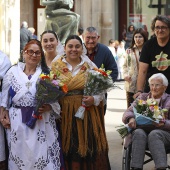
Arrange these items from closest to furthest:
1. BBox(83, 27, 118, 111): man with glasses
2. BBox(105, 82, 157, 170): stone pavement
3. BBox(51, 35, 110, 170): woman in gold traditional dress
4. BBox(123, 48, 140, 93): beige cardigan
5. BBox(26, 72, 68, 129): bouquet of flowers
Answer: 1. BBox(26, 72, 68, 129): bouquet of flowers
2. BBox(51, 35, 110, 170): woman in gold traditional dress
3. BBox(83, 27, 118, 111): man with glasses
4. BBox(105, 82, 157, 170): stone pavement
5. BBox(123, 48, 140, 93): beige cardigan

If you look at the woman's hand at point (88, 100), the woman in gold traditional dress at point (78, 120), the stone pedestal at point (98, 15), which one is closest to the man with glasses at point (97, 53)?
the woman in gold traditional dress at point (78, 120)

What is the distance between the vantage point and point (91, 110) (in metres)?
7.67

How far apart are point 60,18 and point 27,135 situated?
33.4 feet

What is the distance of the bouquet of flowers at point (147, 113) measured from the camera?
728cm

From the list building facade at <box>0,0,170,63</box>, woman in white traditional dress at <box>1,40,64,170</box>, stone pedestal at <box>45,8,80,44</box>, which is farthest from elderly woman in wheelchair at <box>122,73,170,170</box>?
building facade at <box>0,0,170,63</box>

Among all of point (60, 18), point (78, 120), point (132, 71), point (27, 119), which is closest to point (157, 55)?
point (78, 120)

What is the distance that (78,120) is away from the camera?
24.9 ft

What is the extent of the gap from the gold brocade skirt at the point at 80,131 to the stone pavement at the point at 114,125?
107 cm

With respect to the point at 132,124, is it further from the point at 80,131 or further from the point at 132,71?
the point at 132,71

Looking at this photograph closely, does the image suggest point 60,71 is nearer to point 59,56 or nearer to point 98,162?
point 59,56

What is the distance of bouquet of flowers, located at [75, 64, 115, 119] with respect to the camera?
24.7 ft

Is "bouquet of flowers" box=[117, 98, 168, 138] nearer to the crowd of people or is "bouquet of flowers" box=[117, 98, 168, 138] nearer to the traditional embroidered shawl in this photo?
the crowd of people

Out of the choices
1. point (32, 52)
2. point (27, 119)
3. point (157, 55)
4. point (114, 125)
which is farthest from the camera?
point (114, 125)

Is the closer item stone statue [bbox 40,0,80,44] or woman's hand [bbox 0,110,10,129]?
woman's hand [bbox 0,110,10,129]
